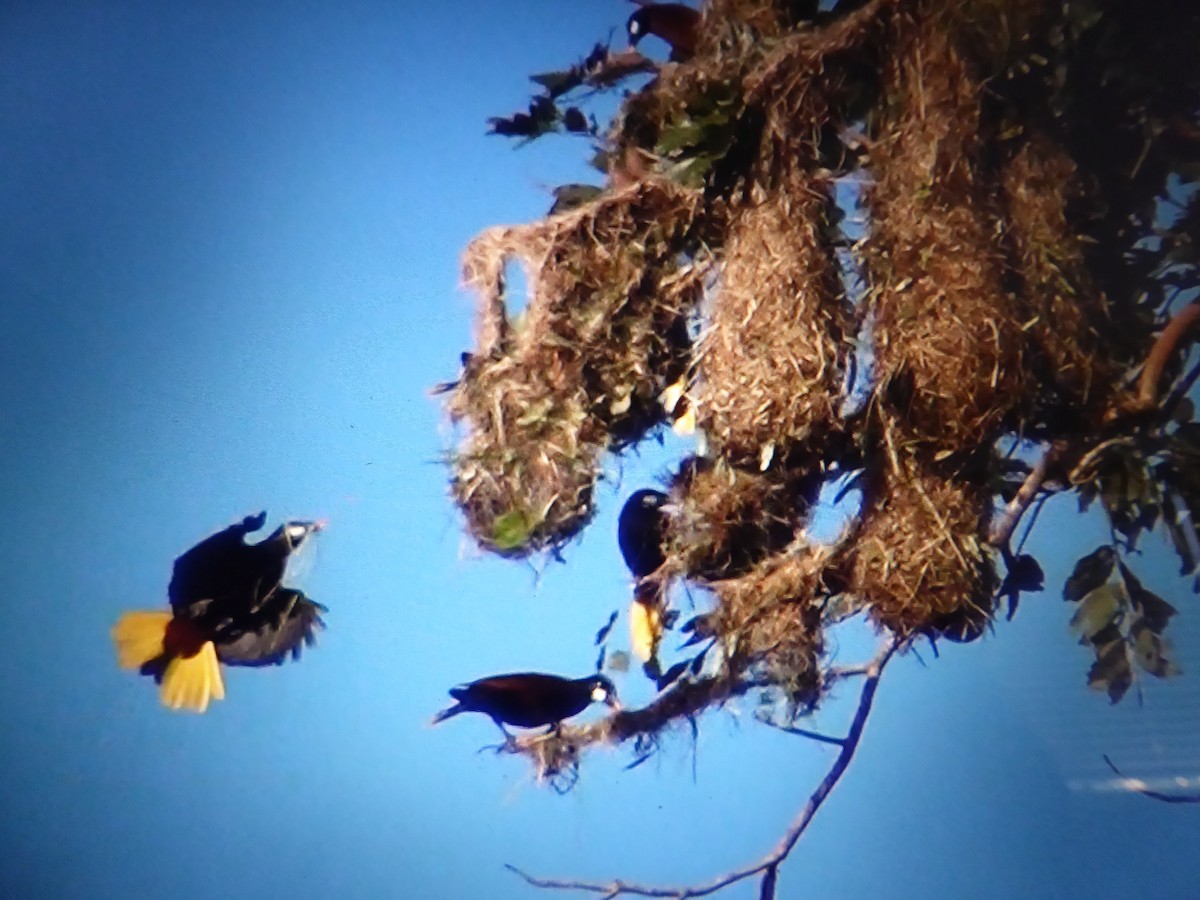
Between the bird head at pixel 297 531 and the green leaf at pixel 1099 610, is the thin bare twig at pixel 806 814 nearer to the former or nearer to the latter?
the green leaf at pixel 1099 610

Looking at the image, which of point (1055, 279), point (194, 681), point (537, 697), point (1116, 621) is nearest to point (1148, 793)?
point (1116, 621)

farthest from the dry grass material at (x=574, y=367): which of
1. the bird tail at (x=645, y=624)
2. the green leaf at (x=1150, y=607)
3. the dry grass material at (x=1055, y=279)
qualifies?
the green leaf at (x=1150, y=607)

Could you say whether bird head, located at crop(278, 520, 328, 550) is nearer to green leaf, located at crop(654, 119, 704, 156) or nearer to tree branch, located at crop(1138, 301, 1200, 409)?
green leaf, located at crop(654, 119, 704, 156)

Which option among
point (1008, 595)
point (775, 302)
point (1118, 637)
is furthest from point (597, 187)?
point (1118, 637)

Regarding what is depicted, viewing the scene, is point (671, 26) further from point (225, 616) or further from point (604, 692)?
point (225, 616)

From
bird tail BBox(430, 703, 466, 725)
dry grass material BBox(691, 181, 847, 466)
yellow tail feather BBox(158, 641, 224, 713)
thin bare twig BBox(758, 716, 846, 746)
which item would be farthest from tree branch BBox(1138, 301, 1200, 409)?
yellow tail feather BBox(158, 641, 224, 713)

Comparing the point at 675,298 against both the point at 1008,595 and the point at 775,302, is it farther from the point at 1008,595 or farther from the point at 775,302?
the point at 1008,595
